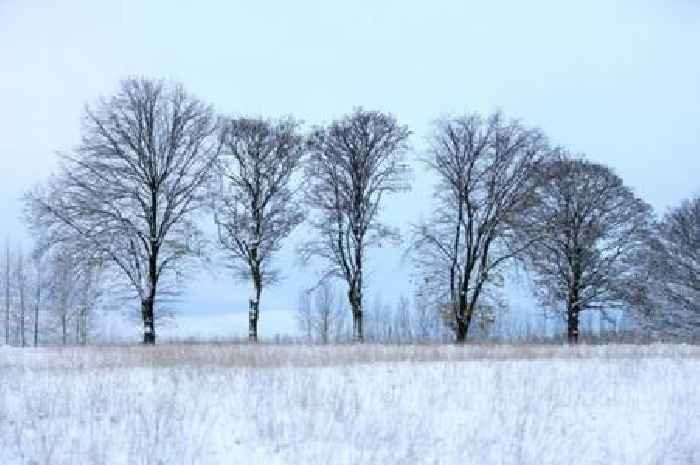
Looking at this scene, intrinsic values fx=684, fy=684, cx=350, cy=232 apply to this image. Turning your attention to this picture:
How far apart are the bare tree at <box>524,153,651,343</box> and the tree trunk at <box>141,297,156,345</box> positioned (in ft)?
66.7

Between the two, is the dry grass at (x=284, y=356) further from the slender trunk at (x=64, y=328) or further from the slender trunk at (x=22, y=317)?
the slender trunk at (x=22, y=317)

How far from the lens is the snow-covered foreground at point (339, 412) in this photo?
8898 millimetres

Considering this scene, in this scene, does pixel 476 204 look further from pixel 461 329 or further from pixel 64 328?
pixel 64 328

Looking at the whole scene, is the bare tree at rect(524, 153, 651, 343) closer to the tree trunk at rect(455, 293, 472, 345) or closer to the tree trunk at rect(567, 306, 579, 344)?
the tree trunk at rect(567, 306, 579, 344)

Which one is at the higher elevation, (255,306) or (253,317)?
(255,306)

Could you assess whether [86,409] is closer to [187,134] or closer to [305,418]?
[305,418]

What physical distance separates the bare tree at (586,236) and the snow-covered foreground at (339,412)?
22944 millimetres

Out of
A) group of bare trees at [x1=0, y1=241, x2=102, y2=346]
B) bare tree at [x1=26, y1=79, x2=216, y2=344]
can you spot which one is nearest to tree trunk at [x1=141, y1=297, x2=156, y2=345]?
bare tree at [x1=26, y1=79, x2=216, y2=344]

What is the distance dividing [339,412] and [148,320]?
19.8 m

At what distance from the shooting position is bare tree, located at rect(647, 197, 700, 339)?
3956cm

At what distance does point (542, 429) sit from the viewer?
10703 millimetres

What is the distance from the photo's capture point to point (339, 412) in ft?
34.1

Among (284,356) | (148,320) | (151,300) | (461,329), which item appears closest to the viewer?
(284,356)

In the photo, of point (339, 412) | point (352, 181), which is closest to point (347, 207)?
point (352, 181)
